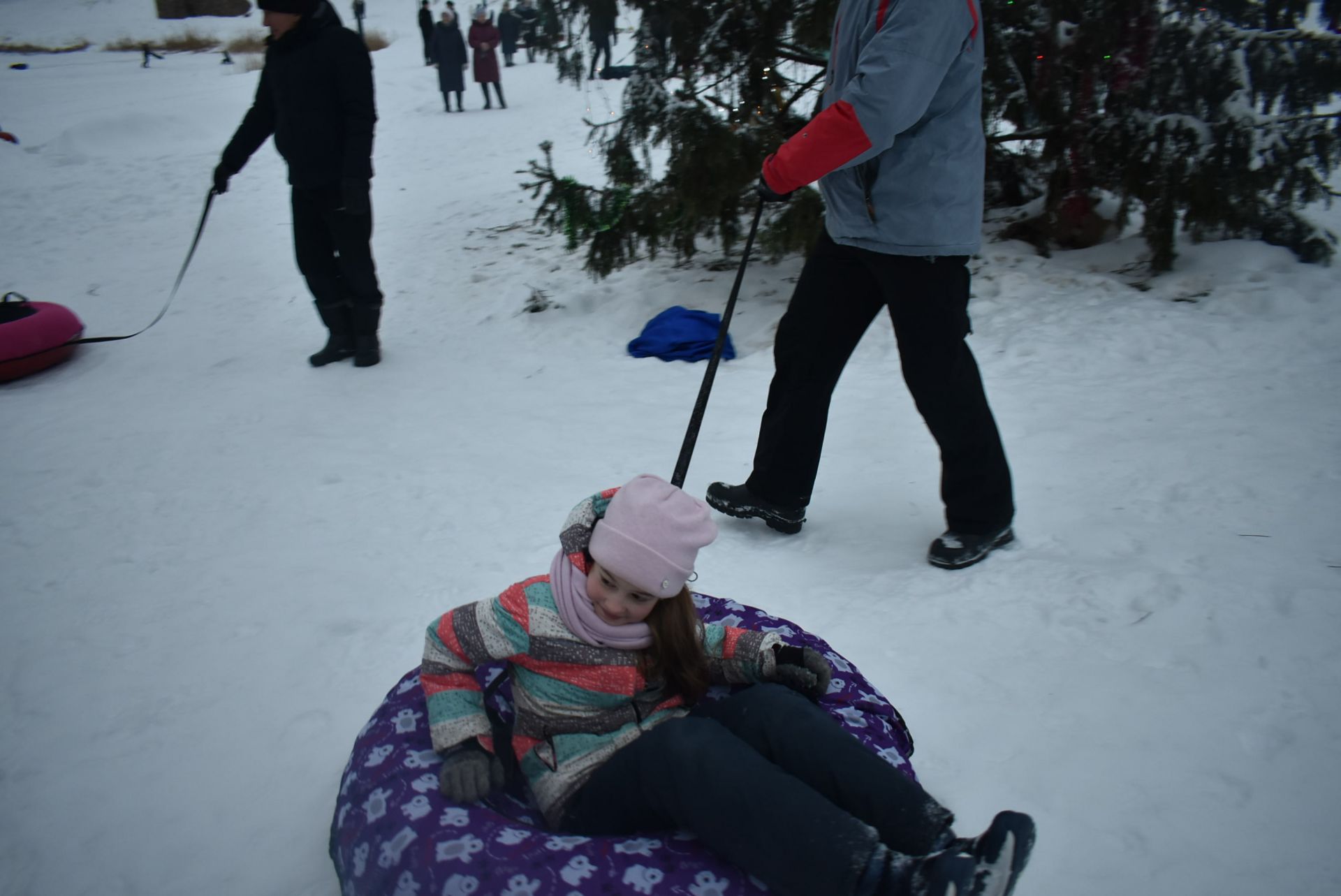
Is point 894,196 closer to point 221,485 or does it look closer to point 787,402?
point 787,402

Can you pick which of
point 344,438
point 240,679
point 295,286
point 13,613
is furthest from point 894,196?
point 295,286

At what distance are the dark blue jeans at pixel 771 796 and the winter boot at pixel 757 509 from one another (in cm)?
121

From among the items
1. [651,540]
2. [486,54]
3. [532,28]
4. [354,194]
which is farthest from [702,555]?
A: [486,54]

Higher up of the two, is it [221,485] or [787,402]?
[787,402]

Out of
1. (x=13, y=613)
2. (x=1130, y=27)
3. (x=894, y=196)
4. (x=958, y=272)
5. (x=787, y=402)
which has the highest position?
(x=1130, y=27)

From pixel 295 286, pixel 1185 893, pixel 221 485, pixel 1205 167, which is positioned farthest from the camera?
pixel 295 286

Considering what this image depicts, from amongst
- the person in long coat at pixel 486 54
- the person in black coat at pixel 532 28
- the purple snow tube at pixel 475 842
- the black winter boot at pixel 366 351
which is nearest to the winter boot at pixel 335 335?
the black winter boot at pixel 366 351

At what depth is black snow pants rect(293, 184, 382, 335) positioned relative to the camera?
4164mm

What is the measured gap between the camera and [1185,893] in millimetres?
1543

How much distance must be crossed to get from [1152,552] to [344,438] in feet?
10.2

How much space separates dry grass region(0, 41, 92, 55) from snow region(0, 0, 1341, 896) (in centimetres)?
1444

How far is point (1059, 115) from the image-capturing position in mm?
4430

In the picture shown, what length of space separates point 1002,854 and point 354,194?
153 inches

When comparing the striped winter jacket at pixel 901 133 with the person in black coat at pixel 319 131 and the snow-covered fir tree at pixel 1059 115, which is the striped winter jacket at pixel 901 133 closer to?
the snow-covered fir tree at pixel 1059 115
